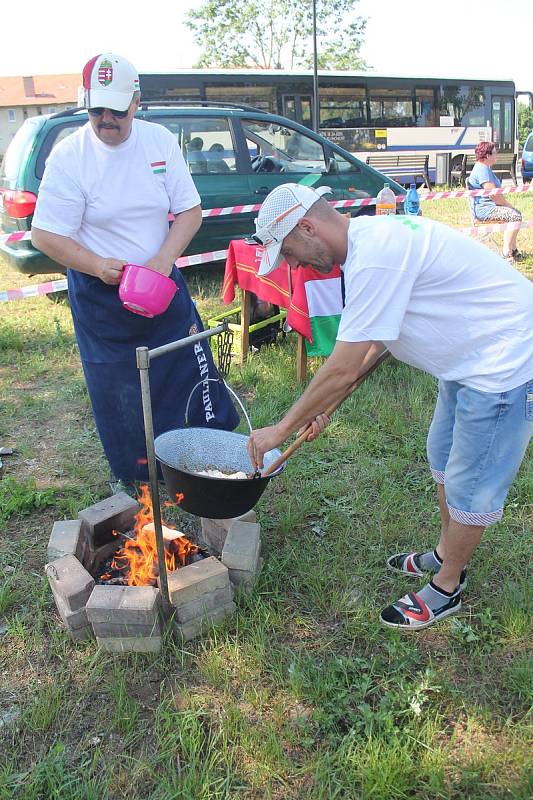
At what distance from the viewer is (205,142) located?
282 inches

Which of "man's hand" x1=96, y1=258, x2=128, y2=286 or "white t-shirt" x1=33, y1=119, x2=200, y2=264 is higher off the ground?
"white t-shirt" x1=33, y1=119, x2=200, y2=264

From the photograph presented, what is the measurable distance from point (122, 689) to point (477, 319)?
1.64 meters

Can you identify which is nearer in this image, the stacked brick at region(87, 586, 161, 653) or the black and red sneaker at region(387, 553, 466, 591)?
the stacked brick at region(87, 586, 161, 653)

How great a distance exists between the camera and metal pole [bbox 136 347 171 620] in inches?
70.3

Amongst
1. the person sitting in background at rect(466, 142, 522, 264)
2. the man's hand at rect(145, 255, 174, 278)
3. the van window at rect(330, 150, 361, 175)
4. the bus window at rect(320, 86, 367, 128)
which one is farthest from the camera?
the bus window at rect(320, 86, 367, 128)

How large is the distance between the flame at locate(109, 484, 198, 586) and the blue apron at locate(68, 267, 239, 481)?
42 centimetres

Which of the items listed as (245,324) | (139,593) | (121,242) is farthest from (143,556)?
(245,324)

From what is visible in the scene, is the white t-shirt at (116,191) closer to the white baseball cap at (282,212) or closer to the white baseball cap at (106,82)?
the white baseball cap at (106,82)

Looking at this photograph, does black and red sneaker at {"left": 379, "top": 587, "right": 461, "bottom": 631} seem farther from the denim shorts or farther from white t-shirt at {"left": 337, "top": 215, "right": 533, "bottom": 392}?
white t-shirt at {"left": 337, "top": 215, "right": 533, "bottom": 392}

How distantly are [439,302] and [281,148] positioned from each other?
22.3 feet

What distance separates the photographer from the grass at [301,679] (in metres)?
1.77

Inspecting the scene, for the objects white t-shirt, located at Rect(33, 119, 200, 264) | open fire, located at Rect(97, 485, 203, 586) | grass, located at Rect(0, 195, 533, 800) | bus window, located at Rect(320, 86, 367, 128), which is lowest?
grass, located at Rect(0, 195, 533, 800)

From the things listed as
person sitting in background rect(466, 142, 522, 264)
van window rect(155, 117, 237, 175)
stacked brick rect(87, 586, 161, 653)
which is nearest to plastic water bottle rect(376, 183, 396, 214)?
person sitting in background rect(466, 142, 522, 264)

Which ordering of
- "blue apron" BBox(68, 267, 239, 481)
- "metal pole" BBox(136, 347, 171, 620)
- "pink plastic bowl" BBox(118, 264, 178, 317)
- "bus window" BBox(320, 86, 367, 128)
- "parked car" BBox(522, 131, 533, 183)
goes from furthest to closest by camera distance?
1. "parked car" BBox(522, 131, 533, 183)
2. "bus window" BBox(320, 86, 367, 128)
3. "blue apron" BBox(68, 267, 239, 481)
4. "pink plastic bowl" BBox(118, 264, 178, 317)
5. "metal pole" BBox(136, 347, 171, 620)
